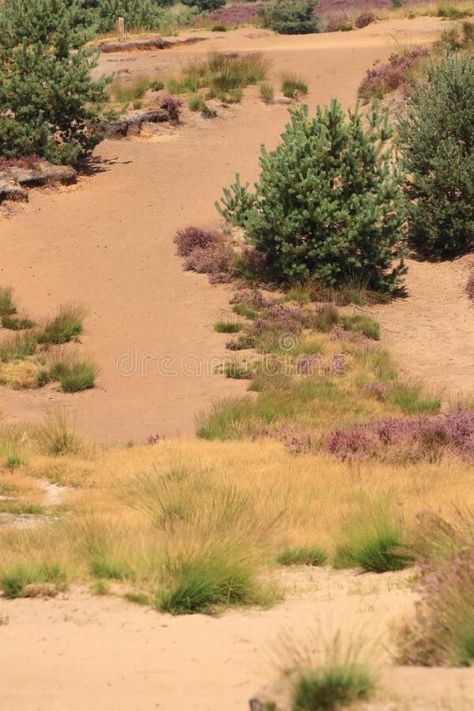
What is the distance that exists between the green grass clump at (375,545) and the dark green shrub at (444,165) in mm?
13100

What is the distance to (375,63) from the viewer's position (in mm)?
31875

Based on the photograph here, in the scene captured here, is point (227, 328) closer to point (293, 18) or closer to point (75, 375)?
point (75, 375)

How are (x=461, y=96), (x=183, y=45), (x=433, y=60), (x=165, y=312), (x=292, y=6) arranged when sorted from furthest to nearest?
→ (x=292, y=6), (x=183, y=45), (x=433, y=60), (x=461, y=96), (x=165, y=312)

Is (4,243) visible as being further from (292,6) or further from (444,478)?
(292,6)

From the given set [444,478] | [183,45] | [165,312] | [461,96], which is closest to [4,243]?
[165,312]

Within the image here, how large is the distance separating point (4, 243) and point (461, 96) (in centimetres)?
822

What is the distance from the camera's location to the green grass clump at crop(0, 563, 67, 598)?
744 cm

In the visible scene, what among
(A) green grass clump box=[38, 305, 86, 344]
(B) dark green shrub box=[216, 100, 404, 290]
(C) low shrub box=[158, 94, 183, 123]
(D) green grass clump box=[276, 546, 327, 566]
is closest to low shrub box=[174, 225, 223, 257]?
(B) dark green shrub box=[216, 100, 404, 290]

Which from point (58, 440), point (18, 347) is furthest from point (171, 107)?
point (58, 440)

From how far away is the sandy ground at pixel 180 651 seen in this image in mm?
5461

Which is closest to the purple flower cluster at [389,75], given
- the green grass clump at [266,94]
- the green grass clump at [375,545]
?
the green grass clump at [266,94]

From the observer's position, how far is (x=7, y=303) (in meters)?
19.0

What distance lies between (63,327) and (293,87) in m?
14.6

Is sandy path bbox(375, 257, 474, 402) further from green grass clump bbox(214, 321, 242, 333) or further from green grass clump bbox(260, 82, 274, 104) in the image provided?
green grass clump bbox(260, 82, 274, 104)
